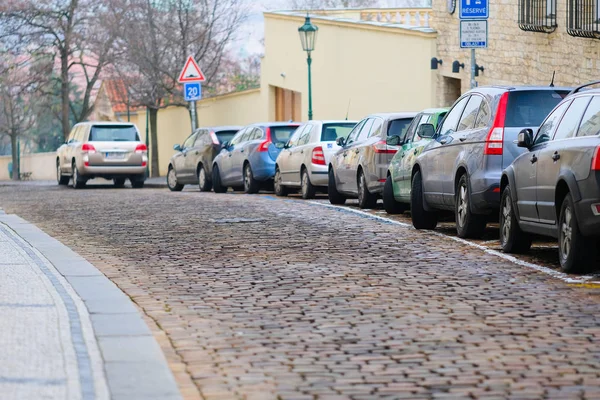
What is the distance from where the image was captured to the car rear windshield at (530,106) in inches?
498

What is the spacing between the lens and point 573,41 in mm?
25562

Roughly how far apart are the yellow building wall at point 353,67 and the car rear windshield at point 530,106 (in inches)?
865

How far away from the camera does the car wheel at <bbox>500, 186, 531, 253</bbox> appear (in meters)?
11.8

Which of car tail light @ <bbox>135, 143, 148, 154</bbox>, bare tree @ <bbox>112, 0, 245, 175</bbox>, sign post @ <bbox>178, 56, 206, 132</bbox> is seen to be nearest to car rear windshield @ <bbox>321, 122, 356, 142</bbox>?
sign post @ <bbox>178, 56, 206, 132</bbox>

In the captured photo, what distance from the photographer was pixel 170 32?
47812 mm

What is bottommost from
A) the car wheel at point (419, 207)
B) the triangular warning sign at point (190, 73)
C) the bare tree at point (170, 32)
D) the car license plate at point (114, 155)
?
the car wheel at point (419, 207)

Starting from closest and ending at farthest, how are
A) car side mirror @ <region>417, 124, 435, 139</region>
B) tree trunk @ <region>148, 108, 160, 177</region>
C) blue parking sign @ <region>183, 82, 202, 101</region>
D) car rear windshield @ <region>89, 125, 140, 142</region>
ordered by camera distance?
car side mirror @ <region>417, 124, 435, 139</region> → blue parking sign @ <region>183, 82, 202, 101</region> → car rear windshield @ <region>89, 125, 140, 142</region> → tree trunk @ <region>148, 108, 160, 177</region>

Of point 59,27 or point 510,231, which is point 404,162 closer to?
point 510,231

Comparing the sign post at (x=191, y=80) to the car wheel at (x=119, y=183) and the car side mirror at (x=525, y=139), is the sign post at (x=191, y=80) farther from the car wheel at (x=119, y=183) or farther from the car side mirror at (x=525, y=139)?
the car side mirror at (x=525, y=139)

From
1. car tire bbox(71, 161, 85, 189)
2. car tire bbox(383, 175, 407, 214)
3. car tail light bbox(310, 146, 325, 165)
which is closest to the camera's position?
car tire bbox(383, 175, 407, 214)

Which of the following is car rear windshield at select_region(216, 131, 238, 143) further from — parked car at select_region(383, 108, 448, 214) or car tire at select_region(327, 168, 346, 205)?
parked car at select_region(383, 108, 448, 214)

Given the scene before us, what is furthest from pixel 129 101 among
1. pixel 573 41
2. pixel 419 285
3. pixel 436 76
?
pixel 419 285

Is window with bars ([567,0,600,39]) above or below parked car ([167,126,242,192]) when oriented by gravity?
above

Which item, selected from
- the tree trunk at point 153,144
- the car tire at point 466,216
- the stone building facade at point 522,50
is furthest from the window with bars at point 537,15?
the tree trunk at point 153,144
